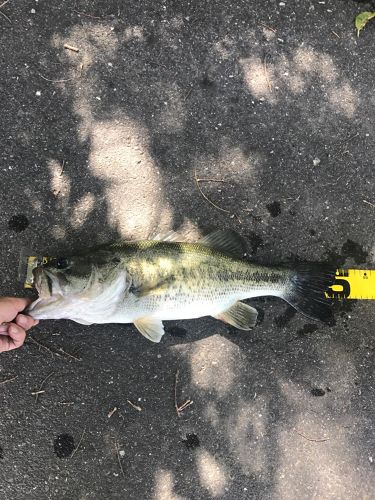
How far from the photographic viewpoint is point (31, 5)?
4.17 metres

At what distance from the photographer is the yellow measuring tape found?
4.18 m

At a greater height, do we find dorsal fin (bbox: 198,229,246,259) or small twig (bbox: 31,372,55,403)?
dorsal fin (bbox: 198,229,246,259)

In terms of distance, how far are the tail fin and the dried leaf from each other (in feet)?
8.37

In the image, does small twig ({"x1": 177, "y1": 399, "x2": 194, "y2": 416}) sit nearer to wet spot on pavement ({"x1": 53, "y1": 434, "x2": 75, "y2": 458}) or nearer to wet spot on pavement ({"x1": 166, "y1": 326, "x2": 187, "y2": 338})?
wet spot on pavement ({"x1": 166, "y1": 326, "x2": 187, "y2": 338})

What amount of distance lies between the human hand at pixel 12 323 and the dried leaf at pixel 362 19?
14.2ft

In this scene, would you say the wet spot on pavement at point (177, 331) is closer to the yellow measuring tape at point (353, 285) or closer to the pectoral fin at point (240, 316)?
the pectoral fin at point (240, 316)

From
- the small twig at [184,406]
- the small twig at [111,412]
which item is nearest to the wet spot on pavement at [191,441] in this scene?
the small twig at [184,406]

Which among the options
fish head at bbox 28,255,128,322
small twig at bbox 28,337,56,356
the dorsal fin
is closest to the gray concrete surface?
small twig at bbox 28,337,56,356

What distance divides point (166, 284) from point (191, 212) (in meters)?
0.92

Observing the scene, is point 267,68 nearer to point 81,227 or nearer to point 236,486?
point 81,227

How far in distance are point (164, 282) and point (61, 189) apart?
1.46 m

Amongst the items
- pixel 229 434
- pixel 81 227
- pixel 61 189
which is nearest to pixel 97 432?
pixel 229 434

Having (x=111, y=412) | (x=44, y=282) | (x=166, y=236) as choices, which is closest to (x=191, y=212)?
(x=166, y=236)

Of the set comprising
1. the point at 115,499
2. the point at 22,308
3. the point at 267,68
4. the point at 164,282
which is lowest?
the point at 115,499
